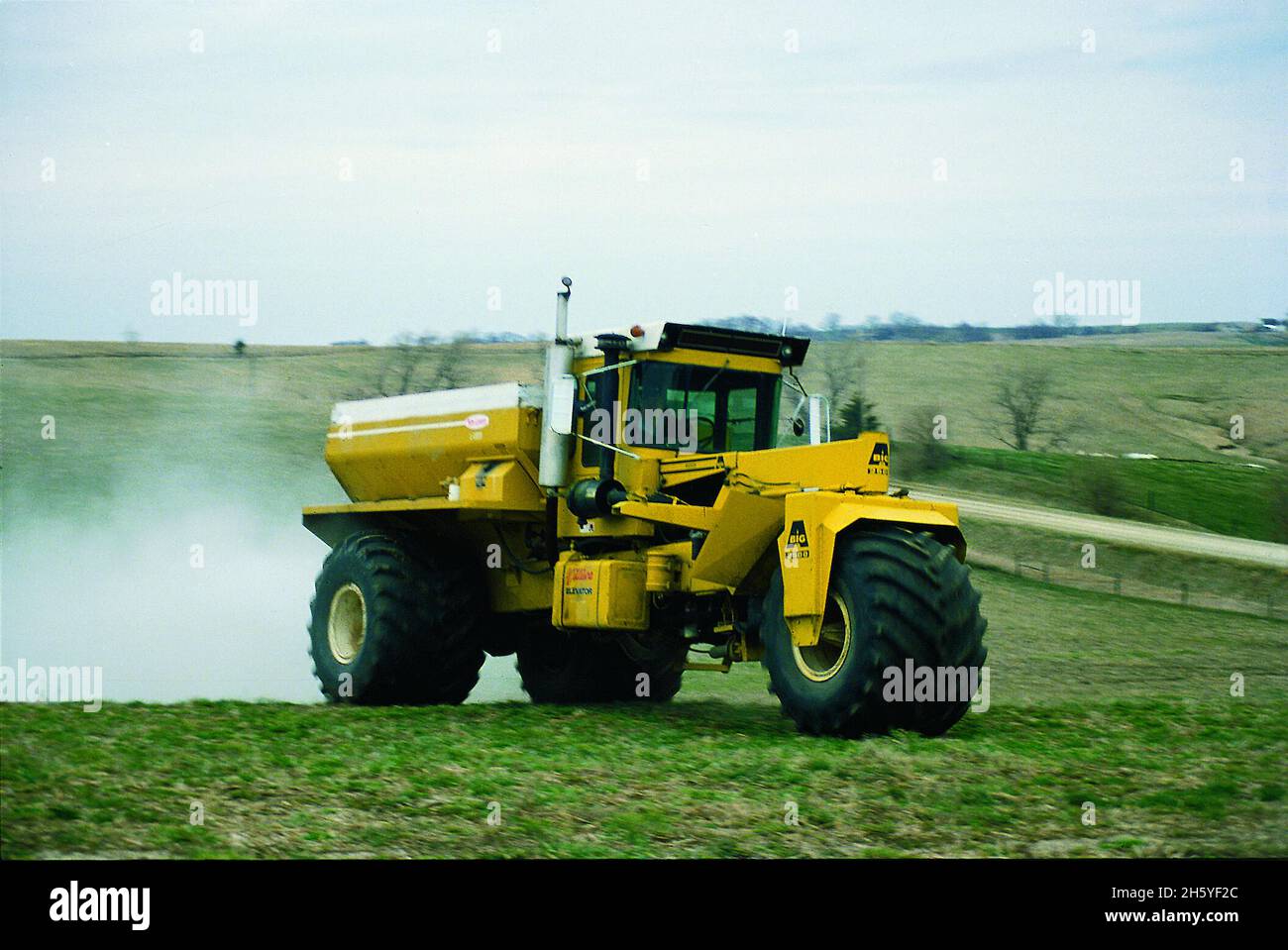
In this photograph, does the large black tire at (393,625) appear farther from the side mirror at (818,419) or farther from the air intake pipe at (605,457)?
the side mirror at (818,419)

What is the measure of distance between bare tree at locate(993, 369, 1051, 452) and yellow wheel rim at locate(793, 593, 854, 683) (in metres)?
47.3

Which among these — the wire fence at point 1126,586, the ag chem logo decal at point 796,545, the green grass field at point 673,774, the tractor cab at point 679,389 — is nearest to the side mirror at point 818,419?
the tractor cab at point 679,389

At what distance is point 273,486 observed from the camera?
103ft

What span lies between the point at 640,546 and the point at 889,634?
12.4ft

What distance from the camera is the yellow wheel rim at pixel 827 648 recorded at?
1105cm

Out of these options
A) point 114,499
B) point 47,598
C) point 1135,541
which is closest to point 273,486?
point 114,499

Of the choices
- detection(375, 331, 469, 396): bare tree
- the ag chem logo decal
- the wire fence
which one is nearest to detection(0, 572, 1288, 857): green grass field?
the ag chem logo decal

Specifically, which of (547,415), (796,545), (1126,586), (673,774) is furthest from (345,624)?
(1126,586)

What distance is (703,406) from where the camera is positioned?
1372cm

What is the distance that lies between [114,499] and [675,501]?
19.0 metres

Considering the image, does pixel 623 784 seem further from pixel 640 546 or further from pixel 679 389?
pixel 679 389

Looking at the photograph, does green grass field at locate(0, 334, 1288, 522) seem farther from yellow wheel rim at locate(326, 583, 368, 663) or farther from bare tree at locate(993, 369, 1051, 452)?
yellow wheel rim at locate(326, 583, 368, 663)

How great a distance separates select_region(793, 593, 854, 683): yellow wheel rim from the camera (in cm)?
1105

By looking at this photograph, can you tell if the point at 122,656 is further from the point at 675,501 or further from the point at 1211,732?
the point at 1211,732
